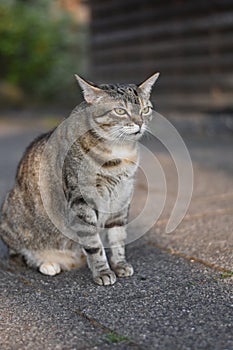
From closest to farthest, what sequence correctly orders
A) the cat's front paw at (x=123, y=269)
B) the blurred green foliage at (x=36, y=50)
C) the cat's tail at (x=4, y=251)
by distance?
the cat's front paw at (x=123, y=269) < the cat's tail at (x=4, y=251) < the blurred green foliage at (x=36, y=50)

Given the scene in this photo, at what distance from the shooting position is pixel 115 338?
284cm

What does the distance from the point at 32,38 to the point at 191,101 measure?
6.25 m

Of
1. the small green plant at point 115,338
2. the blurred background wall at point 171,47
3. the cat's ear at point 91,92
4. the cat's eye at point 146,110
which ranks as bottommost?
the small green plant at point 115,338

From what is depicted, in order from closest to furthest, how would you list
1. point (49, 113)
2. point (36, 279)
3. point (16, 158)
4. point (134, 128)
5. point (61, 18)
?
point (134, 128) → point (36, 279) → point (16, 158) → point (49, 113) → point (61, 18)

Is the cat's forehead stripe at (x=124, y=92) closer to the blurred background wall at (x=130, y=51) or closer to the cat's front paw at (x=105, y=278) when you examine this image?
the cat's front paw at (x=105, y=278)

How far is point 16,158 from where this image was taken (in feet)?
27.2

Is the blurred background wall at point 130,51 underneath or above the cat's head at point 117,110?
above

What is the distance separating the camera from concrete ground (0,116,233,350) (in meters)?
2.85

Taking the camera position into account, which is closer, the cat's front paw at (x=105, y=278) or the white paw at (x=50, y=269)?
the cat's front paw at (x=105, y=278)

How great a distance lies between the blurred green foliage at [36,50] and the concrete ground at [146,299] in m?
10.8

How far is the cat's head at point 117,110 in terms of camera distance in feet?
11.5

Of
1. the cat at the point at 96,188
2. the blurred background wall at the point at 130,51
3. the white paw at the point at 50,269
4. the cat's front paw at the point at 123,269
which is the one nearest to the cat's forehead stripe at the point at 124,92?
the cat at the point at 96,188

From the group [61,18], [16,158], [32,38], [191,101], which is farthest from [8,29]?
[16,158]

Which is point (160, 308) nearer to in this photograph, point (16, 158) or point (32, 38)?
point (16, 158)
